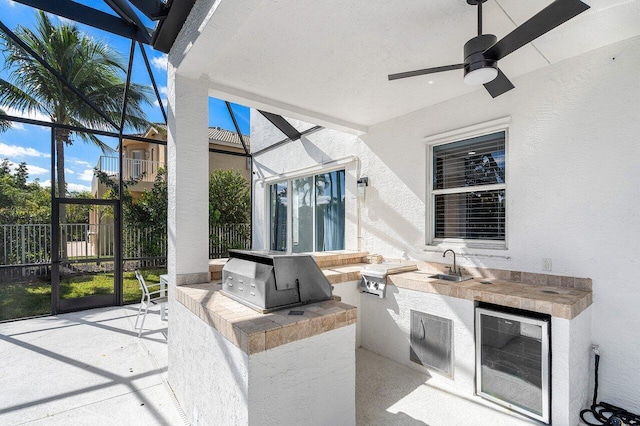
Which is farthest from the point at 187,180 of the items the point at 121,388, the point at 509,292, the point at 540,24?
the point at 509,292

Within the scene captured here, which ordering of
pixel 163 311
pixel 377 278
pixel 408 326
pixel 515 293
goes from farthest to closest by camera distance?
1. pixel 163 311
2. pixel 377 278
3. pixel 408 326
4. pixel 515 293

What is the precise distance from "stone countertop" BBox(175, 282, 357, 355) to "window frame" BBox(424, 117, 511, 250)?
2207mm

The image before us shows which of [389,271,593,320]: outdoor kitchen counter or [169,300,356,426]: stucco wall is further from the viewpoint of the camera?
[389,271,593,320]: outdoor kitchen counter

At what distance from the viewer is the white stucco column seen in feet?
9.17

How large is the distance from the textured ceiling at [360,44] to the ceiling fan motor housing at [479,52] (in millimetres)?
281

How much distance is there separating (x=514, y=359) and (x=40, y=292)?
23.6 ft

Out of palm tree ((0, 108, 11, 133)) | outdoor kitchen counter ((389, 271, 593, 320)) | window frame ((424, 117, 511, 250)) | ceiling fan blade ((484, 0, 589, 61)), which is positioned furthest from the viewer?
palm tree ((0, 108, 11, 133))

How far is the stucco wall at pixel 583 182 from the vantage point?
2.49 metres

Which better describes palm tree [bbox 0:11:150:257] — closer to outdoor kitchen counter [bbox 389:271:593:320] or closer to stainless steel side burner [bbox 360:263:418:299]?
stainless steel side burner [bbox 360:263:418:299]

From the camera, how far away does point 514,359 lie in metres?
2.53

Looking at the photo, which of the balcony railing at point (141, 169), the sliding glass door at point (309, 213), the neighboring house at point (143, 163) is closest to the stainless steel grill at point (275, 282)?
the sliding glass door at point (309, 213)

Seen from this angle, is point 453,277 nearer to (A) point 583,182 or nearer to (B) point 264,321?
(A) point 583,182

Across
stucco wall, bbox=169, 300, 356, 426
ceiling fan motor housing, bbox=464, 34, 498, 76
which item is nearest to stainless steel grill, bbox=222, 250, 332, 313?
stucco wall, bbox=169, 300, 356, 426

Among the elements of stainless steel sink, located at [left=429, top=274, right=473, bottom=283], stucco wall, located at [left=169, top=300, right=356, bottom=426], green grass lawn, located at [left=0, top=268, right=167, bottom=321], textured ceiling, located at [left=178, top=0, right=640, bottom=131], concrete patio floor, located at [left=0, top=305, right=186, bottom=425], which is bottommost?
concrete patio floor, located at [left=0, top=305, right=186, bottom=425]
